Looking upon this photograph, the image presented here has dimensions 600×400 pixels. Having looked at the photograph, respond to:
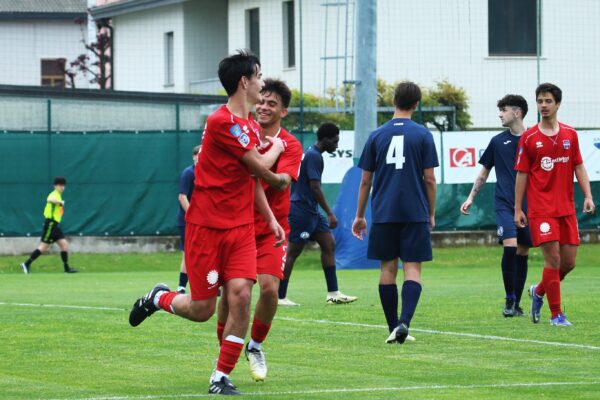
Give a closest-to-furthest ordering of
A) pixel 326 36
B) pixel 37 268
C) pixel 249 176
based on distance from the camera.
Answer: pixel 249 176 < pixel 37 268 < pixel 326 36

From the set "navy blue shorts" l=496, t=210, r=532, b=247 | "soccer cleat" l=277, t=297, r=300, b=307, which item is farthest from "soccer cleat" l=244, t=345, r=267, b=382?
"soccer cleat" l=277, t=297, r=300, b=307

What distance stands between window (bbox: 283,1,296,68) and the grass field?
2146 centimetres

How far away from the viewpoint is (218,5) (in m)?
44.1

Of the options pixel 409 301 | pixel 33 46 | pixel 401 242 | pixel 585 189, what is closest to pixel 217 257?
pixel 409 301

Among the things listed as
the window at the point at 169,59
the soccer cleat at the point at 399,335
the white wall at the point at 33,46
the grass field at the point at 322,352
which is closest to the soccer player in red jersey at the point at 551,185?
the grass field at the point at 322,352

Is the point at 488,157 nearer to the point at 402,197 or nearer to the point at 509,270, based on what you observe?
the point at 509,270

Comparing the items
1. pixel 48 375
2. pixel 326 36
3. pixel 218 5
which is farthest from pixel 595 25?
pixel 48 375

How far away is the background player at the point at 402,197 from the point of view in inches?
454

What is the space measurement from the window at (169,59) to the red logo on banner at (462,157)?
719 inches

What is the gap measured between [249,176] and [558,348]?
3.46 m

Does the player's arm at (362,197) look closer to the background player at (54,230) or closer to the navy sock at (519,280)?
the navy sock at (519,280)

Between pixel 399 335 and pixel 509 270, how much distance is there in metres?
3.22

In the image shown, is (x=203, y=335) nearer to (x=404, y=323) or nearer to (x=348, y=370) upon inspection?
(x=404, y=323)

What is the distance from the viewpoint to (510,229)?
1412 cm
